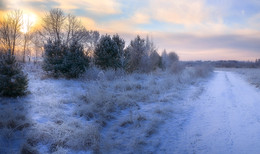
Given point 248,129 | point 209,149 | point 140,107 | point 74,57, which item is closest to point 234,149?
point 209,149

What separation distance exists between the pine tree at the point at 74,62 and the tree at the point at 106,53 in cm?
336

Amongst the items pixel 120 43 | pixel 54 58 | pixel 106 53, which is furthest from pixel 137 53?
pixel 54 58

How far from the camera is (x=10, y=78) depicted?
7348 mm

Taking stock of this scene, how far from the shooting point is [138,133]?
486 centimetres

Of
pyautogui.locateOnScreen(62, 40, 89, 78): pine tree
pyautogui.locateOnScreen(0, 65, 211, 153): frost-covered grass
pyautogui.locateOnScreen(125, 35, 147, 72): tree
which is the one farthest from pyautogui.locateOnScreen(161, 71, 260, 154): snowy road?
pyautogui.locateOnScreen(125, 35, 147, 72): tree

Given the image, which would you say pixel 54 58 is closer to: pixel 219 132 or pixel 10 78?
pixel 10 78

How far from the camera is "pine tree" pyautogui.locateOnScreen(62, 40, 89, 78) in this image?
1415 centimetres

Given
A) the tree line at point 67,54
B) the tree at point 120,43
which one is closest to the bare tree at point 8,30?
the tree line at point 67,54

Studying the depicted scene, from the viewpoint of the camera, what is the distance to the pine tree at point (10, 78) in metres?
7.21

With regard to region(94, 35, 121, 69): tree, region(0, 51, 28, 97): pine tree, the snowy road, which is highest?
region(94, 35, 121, 69): tree

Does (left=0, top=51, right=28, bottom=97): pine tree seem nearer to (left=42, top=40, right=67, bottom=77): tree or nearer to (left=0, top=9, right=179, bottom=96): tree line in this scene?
(left=0, top=9, right=179, bottom=96): tree line

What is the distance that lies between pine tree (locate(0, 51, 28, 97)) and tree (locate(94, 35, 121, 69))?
35.5 ft

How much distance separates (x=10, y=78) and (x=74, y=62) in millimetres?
7067

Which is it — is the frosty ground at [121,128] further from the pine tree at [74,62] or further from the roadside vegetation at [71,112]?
the pine tree at [74,62]
